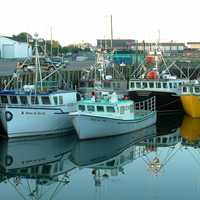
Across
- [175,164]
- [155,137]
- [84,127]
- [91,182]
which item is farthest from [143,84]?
[91,182]

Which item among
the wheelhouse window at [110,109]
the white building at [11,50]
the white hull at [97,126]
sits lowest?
the white hull at [97,126]

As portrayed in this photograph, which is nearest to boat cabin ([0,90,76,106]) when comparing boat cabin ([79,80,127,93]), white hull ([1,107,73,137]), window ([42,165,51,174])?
white hull ([1,107,73,137])

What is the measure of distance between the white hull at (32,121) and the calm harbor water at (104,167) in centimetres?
67

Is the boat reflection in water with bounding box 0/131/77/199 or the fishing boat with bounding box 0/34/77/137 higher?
the fishing boat with bounding box 0/34/77/137

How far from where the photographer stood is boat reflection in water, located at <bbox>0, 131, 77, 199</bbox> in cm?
1861

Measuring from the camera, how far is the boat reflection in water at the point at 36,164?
18609 mm

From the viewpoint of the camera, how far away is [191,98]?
33.0m

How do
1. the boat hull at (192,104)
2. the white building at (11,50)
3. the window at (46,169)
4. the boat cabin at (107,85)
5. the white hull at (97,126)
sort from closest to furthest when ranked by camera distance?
the window at (46,169), the white hull at (97,126), the boat hull at (192,104), the boat cabin at (107,85), the white building at (11,50)

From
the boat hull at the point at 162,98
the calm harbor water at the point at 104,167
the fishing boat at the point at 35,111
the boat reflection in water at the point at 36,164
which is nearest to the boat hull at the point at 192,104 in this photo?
the boat hull at the point at 162,98

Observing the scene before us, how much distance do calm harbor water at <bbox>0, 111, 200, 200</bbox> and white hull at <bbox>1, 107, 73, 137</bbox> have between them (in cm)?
67

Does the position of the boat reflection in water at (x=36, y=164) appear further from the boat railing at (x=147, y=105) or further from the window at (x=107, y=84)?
the window at (x=107, y=84)

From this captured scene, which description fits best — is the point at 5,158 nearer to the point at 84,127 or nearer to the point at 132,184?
the point at 84,127

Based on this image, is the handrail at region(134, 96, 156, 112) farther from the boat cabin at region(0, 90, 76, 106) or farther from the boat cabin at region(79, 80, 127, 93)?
the boat cabin at region(0, 90, 76, 106)

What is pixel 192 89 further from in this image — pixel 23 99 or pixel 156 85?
pixel 23 99
